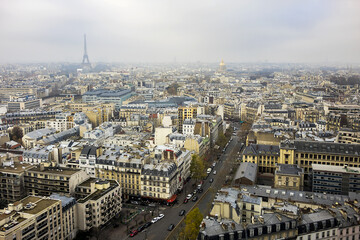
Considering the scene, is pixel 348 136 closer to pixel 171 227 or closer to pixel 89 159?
pixel 171 227

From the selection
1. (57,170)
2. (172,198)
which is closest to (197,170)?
(172,198)

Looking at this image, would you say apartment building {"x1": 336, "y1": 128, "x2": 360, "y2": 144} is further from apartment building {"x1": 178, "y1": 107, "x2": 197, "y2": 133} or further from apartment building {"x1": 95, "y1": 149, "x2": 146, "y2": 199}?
apartment building {"x1": 95, "y1": 149, "x2": 146, "y2": 199}

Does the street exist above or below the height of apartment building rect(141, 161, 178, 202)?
below

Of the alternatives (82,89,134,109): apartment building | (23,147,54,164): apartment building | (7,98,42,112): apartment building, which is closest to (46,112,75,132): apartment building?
(23,147,54,164): apartment building

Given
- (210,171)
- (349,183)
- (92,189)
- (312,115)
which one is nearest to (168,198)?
(92,189)

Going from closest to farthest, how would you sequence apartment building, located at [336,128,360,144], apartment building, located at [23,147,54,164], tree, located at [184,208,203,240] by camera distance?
tree, located at [184,208,203,240]
apartment building, located at [23,147,54,164]
apartment building, located at [336,128,360,144]

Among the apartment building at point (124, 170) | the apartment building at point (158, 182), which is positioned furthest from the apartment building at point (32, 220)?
the apartment building at point (158, 182)
